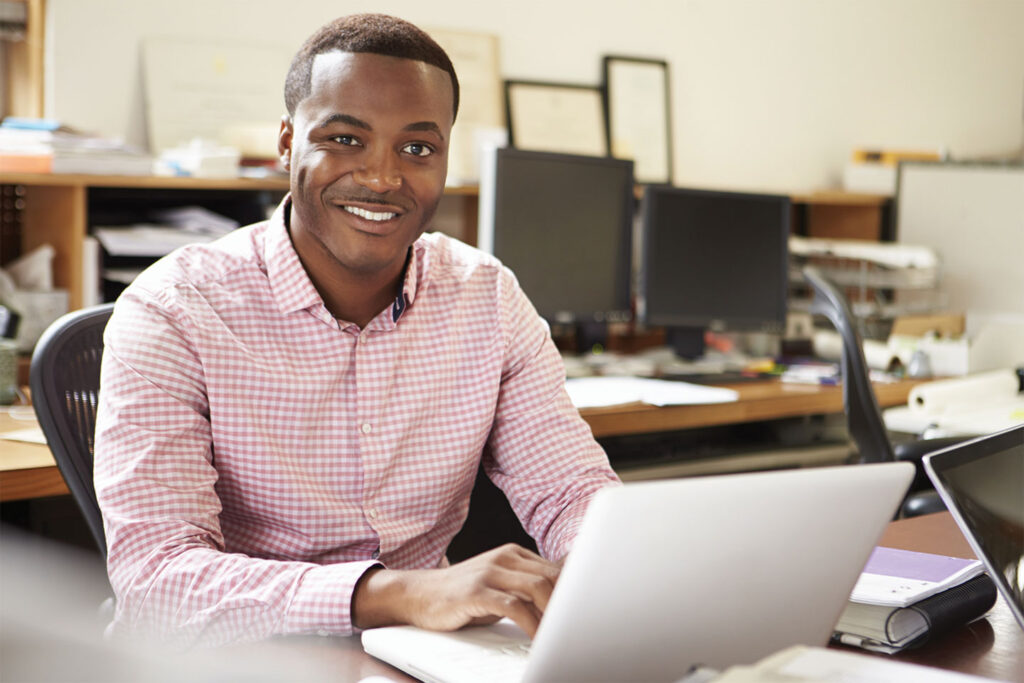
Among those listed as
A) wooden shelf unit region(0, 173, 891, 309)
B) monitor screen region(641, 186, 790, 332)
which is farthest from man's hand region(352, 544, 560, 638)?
monitor screen region(641, 186, 790, 332)

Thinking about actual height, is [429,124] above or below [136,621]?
above

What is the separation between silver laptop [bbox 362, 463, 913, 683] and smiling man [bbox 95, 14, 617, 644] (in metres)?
0.44

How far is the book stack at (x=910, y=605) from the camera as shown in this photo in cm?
103

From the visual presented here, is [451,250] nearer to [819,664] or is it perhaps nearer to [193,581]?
[193,581]

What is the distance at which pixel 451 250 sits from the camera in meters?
1.56

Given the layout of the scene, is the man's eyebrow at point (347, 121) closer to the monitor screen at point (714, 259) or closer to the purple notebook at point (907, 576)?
the purple notebook at point (907, 576)

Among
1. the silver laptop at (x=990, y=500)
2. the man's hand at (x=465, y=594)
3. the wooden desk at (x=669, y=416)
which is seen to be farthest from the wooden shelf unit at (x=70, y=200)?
the silver laptop at (x=990, y=500)

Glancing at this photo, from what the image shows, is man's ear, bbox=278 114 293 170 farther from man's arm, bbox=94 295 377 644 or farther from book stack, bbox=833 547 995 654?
book stack, bbox=833 547 995 654

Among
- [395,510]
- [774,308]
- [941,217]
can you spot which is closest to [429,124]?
[395,510]

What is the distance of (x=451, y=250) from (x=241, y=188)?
1.19 meters

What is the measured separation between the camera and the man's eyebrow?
1.32 meters

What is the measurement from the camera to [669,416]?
2473mm

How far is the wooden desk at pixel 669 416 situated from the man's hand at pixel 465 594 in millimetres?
850

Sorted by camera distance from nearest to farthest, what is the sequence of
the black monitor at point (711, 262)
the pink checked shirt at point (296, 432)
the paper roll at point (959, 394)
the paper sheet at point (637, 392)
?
the pink checked shirt at point (296, 432) < the paper sheet at point (637, 392) < the paper roll at point (959, 394) < the black monitor at point (711, 262)
